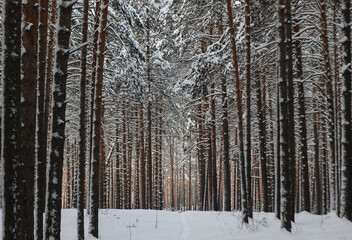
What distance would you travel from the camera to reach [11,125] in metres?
4.50

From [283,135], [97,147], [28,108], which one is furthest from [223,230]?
[28,108]

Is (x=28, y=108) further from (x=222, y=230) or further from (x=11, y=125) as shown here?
(x=222, y=230)

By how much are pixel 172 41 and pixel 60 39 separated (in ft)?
38.5

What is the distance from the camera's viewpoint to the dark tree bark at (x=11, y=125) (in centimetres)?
442

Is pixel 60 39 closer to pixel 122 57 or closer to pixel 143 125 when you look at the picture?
pixel 122 57

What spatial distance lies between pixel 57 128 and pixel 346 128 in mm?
7552

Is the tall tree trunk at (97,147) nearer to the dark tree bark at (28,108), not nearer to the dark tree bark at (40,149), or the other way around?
the dark tree bark at (40,149)

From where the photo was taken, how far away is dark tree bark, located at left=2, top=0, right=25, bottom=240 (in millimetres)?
4418

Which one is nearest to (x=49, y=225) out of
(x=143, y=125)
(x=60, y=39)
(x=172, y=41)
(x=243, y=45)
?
(x=60, y=39)

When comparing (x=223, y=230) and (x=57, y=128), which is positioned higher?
(x=57, y=128)

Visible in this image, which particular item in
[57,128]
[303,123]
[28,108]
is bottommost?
[57,128]

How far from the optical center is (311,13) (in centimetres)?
1123

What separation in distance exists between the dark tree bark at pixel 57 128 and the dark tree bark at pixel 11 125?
163 cm

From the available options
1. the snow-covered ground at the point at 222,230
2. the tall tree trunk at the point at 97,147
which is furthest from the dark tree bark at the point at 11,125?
the snow-covered ground at the point at 222,230
